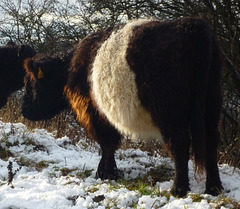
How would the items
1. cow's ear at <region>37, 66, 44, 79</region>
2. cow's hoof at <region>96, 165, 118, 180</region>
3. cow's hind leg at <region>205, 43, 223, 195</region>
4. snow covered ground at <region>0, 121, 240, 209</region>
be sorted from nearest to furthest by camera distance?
snow covered ground at <region>0, 121, 240, 209</region> < cow's hind leg at <region>205, 43, 223, 195</region> < cow's hoof at <region>96, 165, 118, 180</region> < cow's ear at <region>37, 66, 44, 79</region>

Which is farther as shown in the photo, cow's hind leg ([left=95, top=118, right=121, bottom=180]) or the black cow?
cow's hind leg ([left=95, top=118, right=121, bottom=180])

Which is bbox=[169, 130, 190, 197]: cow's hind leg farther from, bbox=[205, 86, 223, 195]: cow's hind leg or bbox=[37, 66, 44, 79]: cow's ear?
bbox=[37, 66, 44, 79]: cow's ear

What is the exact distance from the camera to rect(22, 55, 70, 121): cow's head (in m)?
4.14

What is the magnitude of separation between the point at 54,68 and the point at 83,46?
79cm

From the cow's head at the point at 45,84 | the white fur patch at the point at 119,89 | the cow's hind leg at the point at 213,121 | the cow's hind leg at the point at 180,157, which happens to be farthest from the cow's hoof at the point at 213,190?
the cow's head at the point at 45,84

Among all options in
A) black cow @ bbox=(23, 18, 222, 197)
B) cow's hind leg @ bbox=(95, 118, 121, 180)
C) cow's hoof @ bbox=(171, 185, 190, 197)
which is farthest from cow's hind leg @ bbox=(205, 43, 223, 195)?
cow's hind leg @ bbox=(95, 118, 121, 180)

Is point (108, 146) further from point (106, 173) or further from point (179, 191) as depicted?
point (179, 191)

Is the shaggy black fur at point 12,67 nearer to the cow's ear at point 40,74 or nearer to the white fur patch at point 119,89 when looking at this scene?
the cow's ear at point 40,74

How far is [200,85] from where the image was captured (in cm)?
270

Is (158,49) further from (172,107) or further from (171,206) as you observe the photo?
(171,206)

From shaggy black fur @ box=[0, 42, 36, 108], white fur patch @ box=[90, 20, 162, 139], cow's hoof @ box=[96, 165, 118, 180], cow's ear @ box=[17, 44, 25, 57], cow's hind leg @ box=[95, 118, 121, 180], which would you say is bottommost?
cow's hoof @ box=[96, 165, 118, 180]

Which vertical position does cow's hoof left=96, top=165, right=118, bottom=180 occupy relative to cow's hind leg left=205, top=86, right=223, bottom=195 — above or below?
below

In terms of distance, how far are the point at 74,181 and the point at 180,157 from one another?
3.96 ft

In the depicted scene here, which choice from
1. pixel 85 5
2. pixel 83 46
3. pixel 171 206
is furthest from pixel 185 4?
pixel 171 206
